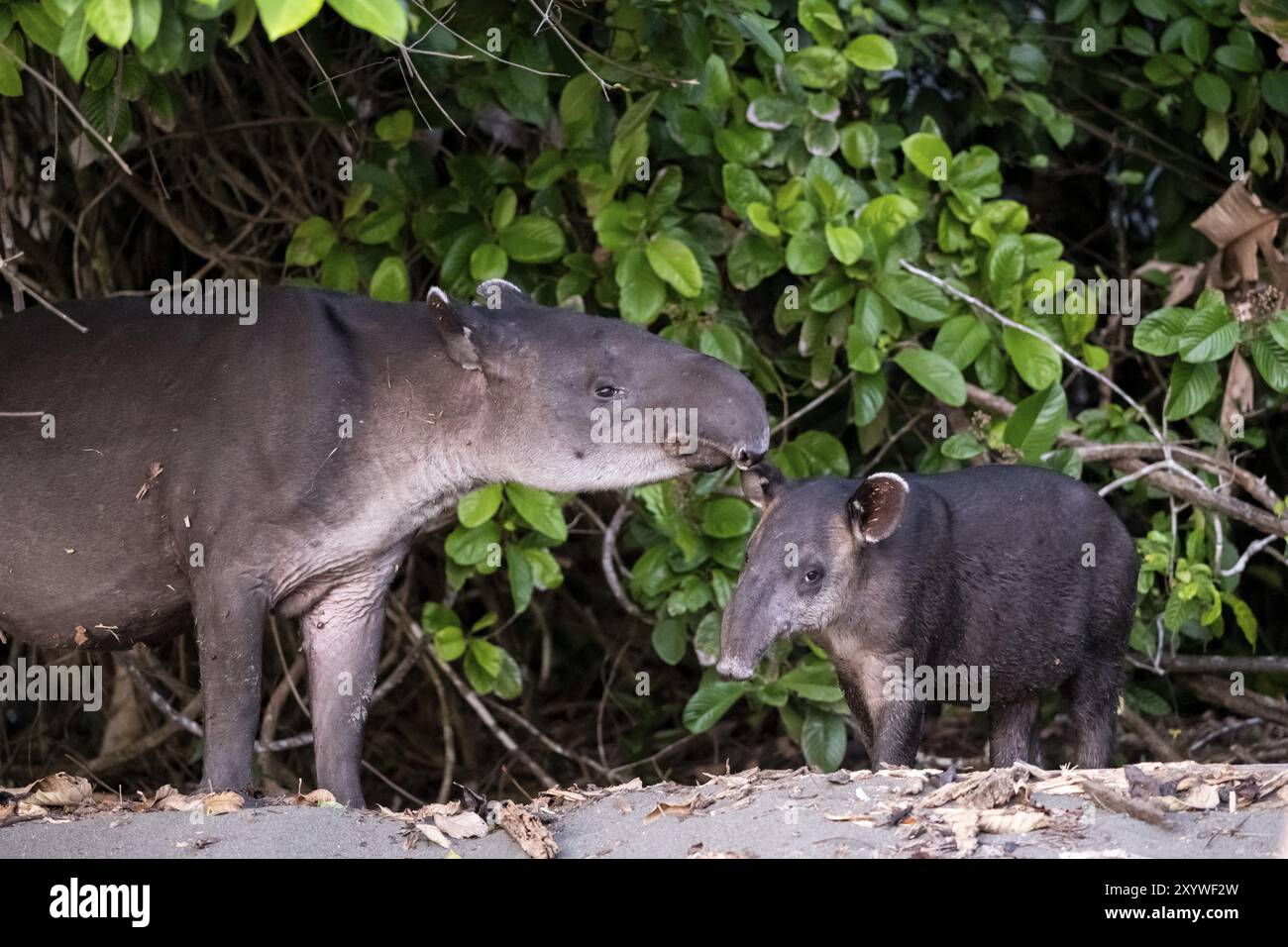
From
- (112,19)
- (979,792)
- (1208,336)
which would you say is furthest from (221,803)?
(1208,336)

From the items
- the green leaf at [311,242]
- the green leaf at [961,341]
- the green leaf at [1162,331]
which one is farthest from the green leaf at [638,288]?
the green leaf at [1162,331]

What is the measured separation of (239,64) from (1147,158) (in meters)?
4.75

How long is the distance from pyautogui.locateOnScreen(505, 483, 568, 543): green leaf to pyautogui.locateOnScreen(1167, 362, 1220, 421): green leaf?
283 cm

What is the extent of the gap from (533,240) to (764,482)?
5.93ft

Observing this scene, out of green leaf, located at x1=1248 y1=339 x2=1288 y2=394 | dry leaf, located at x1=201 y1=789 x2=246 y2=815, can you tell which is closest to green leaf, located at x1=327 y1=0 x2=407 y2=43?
A: dry leaf, located at x1=201 y1=789 x2=246 y2=815

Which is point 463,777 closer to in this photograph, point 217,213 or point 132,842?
point 217,213

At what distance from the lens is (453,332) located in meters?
6.44

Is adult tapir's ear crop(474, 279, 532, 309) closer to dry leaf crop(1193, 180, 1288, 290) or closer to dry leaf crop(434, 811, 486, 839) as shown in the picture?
dry leaf crop(434, 811, 486, 839)

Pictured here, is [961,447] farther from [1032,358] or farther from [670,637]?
[670,637]

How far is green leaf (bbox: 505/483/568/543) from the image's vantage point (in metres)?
7.61

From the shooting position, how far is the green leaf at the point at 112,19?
164 inches

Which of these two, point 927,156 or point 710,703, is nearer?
point 710,703

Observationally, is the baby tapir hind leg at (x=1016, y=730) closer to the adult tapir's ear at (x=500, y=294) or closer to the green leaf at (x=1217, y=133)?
the adult tapir's ear at (x=500, y=294)

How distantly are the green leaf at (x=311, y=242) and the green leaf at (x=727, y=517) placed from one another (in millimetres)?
2115
